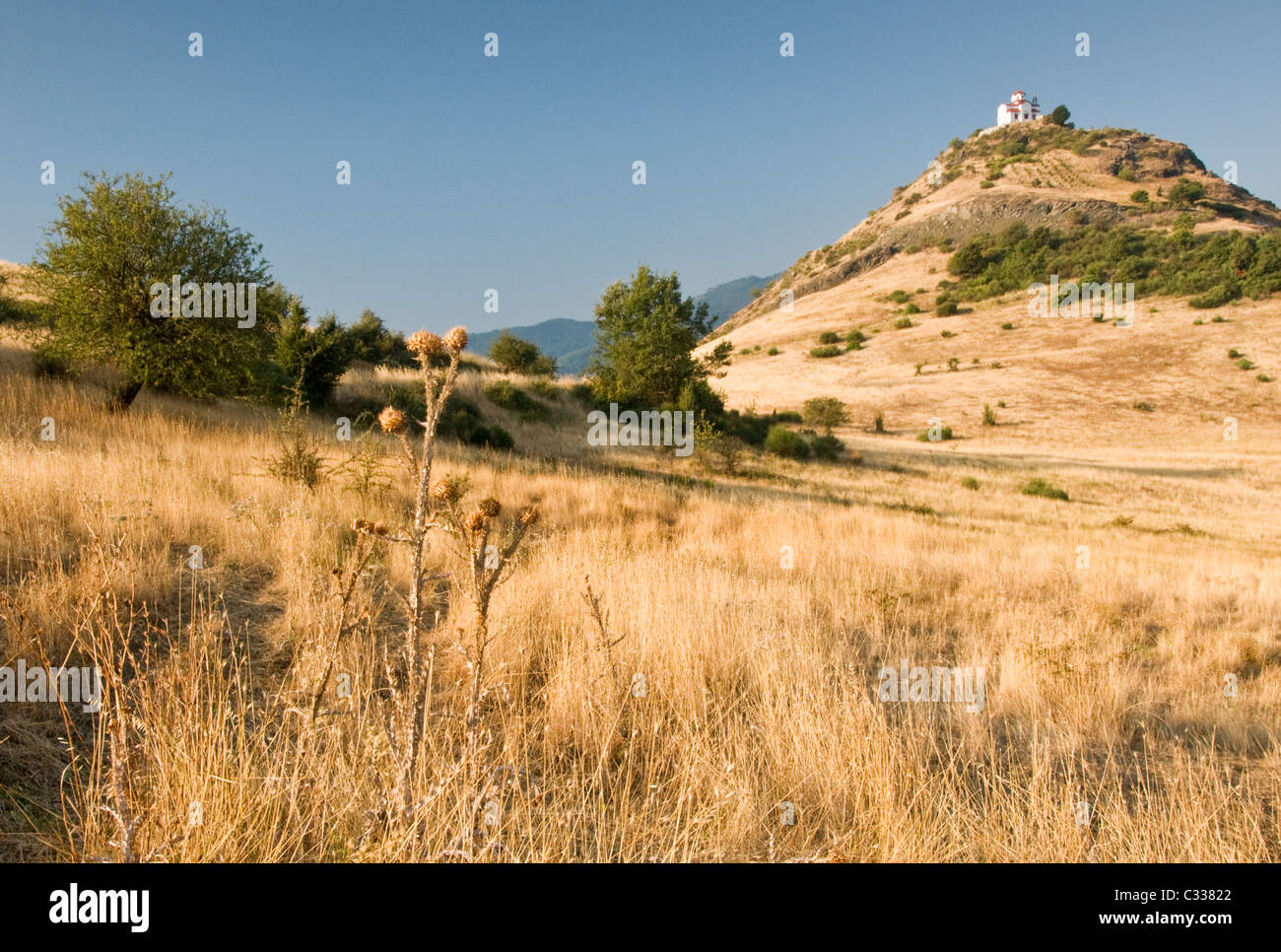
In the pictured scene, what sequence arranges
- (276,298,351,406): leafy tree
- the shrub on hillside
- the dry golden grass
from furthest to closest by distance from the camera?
the shrub on hillside
(276,298,351,406): leafy tree
the dry golden grass

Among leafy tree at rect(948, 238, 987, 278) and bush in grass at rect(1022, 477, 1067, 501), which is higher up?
leafy tree at rect(948, 238, 987, 278)

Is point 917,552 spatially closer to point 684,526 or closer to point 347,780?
point 684,526

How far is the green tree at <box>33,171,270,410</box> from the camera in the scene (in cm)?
1088

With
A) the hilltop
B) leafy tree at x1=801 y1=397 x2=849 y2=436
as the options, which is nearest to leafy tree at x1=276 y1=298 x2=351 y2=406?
the hilltop

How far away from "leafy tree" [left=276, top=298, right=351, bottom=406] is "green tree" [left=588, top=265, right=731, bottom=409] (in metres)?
12.2

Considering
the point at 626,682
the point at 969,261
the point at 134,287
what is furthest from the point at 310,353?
the point at 969,261

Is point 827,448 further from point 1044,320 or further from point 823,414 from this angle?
point 1044,320

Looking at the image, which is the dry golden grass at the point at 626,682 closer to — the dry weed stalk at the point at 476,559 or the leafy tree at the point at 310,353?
the dry weed stalk at the point at 476,559

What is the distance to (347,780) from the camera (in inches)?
94.8

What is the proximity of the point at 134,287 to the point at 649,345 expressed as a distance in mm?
20332

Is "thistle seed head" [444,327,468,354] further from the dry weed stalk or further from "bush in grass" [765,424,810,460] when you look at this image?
"bush in grass" [765,424,810,460]
